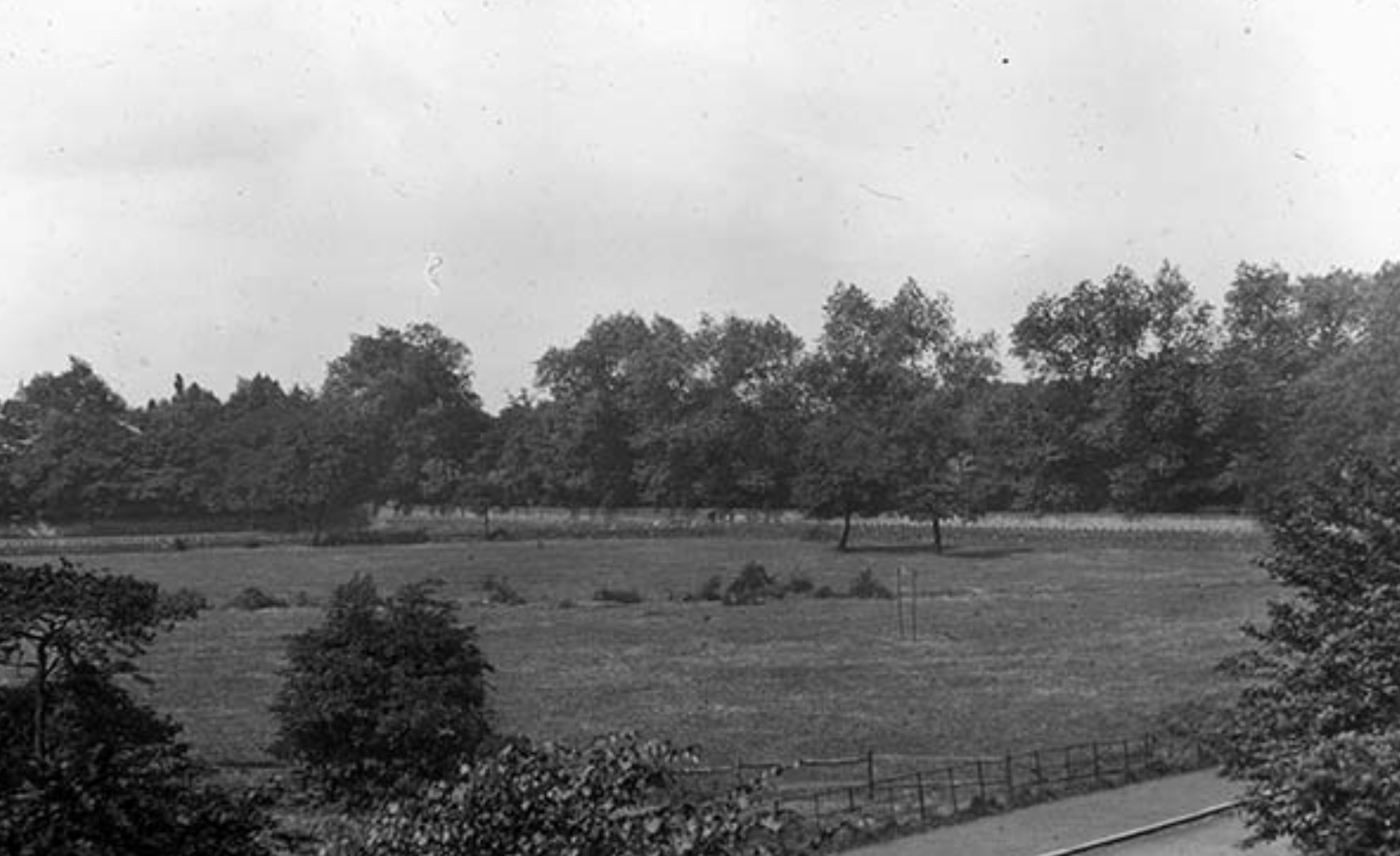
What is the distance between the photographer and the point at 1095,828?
25.9m

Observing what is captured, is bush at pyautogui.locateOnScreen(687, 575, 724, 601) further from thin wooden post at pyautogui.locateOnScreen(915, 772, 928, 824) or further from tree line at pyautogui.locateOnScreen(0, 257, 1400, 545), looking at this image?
thin wooden post at pyautogui.locateOnScreen(915, 772, 928, 824)

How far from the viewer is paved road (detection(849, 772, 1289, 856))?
79.7 feet

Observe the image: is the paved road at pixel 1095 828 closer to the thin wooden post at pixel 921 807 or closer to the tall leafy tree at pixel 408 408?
the thin wooden post at pixel 921 807

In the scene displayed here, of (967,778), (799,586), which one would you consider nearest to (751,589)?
(799,586)

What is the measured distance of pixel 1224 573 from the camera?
67.8m

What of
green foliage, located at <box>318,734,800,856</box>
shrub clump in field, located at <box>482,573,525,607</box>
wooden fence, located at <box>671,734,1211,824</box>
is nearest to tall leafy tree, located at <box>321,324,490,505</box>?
shrub clump in field, located at <box>482,573,525,607</box>

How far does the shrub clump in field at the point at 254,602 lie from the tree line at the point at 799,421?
2983cm

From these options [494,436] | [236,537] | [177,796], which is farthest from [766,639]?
[494,436]

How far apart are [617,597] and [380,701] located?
39252 mm

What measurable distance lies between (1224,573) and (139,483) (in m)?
60.6

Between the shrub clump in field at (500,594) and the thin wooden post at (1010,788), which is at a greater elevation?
the shrub clump in field at (500,594)

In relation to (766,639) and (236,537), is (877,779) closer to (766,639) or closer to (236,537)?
(766,639)

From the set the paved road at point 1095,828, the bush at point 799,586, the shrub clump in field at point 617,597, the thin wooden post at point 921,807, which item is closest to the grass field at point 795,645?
the shrub clump in field at point 617,597

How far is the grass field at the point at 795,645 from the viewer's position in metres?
36.8
